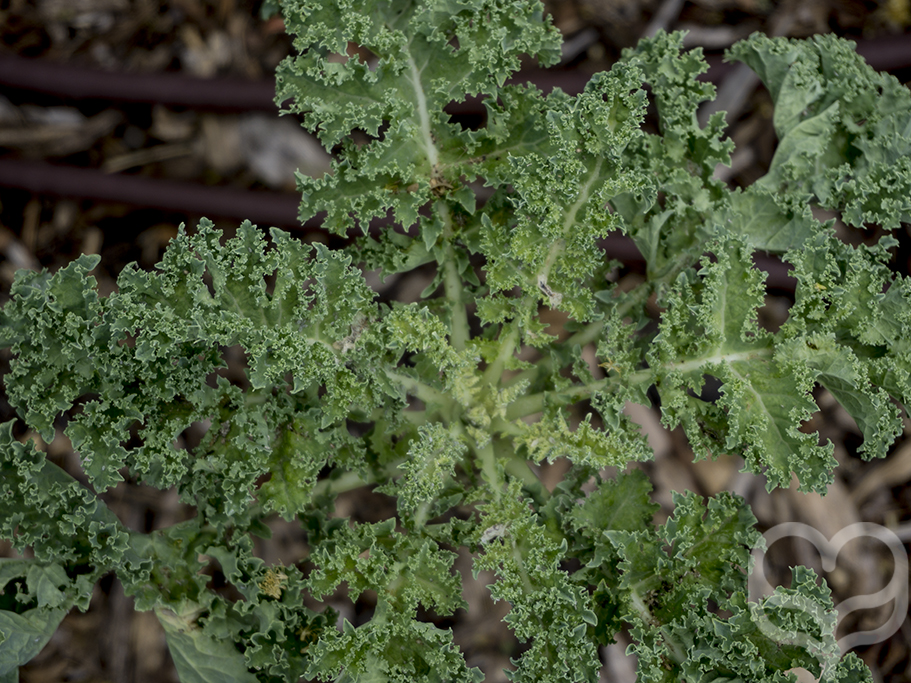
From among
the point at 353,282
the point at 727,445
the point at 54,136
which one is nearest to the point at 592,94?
the point at 353,282

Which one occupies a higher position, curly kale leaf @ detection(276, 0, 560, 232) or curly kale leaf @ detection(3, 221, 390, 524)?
curly kale leaf @ detection(276, 0, 560, 232)

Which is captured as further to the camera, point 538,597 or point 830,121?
point 830,121

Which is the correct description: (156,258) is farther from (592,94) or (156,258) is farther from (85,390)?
(592,94)

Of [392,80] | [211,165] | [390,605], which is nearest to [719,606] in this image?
[390,605]

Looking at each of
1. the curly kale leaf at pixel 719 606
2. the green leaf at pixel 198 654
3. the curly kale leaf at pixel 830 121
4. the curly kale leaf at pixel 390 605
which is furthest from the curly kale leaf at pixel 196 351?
the curly kale leaf at pixel 830 121

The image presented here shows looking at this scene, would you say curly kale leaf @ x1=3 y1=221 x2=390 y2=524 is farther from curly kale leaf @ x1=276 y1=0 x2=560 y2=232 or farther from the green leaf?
the green leaf

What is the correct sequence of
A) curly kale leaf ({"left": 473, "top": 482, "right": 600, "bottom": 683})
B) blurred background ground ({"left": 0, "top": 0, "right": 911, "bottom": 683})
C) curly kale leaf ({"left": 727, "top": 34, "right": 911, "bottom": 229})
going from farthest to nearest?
1. blurred background ground ({"left": 0, "top": 0, "right": 911, "bottom": 683})
2. curly kale leaf ({"left": 727, "top": 34, "right": 911, "bottom": 229})
3. curly kale leaf ({"left": 473, "top": 482, "right": 600, "bottom": 683})

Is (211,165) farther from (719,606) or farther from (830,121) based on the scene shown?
(719,606)

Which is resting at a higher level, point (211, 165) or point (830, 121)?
point (830, 121)

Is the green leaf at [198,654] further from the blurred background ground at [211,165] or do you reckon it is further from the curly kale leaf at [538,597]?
the blurred background ground at [211,165]

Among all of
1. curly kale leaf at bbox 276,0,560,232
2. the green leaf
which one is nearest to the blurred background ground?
the green leaf
